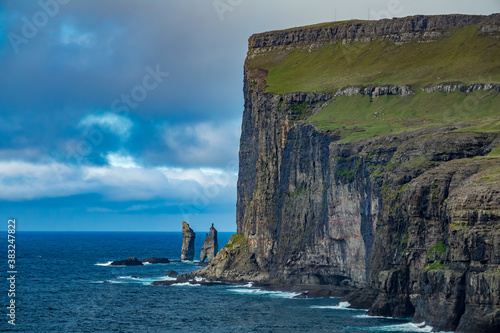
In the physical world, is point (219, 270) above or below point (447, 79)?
below

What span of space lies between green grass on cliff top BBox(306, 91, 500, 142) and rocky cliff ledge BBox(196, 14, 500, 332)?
43cm

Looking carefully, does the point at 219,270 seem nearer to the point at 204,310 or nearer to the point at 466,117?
the point at 204,310

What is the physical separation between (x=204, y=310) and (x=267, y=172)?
173 ft

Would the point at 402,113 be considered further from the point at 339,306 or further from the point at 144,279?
the point at 144,279

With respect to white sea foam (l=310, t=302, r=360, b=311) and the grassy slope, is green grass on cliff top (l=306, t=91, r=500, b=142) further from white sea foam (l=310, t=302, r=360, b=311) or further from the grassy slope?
white sea foam (l=310, t=302, r=360, b=311)

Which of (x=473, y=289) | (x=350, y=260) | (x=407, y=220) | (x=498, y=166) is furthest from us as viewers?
(x=350, y=260)

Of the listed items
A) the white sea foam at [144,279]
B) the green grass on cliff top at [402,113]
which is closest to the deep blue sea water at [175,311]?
the white sea foam at [144,279]

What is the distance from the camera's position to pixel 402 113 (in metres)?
173

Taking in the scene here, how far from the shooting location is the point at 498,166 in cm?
10900

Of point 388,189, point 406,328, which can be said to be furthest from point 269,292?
point 406,328

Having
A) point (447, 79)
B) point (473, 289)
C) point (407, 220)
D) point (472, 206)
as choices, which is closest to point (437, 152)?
point (407, 220)

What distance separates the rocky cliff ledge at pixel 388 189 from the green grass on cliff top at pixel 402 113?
427 mm

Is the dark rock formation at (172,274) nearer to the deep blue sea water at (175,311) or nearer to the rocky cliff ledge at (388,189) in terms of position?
the rocky cliff ledge at (388,189)

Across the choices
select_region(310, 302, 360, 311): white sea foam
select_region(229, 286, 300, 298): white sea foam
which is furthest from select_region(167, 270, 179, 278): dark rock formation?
select_region(310, 302, 360, 311): white sea foam
